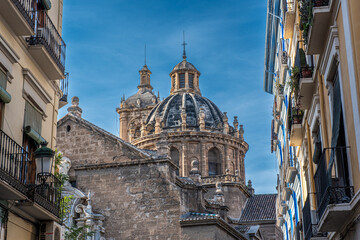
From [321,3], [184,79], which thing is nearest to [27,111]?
[321,3]

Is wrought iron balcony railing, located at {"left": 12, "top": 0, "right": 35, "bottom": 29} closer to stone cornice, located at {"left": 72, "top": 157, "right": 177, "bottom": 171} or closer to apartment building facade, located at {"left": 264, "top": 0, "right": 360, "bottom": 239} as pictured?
apartment building facade, located at {"left": 264, "top": 0, "right": 360, "bottom": 239}

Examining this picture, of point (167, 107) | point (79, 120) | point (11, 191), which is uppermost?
point (167, 107)

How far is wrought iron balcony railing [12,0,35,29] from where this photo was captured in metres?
10.7

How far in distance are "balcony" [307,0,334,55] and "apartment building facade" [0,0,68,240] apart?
4.79 metres

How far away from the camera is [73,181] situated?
2784 cm

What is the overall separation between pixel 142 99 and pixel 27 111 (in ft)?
160

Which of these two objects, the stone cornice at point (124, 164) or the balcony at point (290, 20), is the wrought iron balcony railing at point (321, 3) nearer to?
the balcony at point (290, 20)

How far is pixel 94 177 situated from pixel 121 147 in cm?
206

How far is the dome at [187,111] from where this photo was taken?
51312 mm

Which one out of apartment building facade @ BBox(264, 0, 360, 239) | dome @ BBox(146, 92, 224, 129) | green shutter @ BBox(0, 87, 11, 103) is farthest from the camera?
dome @ BBox(146, 92, 224, 129)

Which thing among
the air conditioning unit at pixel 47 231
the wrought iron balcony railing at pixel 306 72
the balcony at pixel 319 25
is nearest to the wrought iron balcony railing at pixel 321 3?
the balcony at pixel 319 25

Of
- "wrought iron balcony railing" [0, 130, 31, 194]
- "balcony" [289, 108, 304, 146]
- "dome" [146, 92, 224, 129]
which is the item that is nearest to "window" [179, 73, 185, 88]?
"dome" [146, 92, 224, 129]

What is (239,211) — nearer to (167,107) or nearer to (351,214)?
(167,107)

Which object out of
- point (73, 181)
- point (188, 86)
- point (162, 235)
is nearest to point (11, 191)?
point (162, 235)
